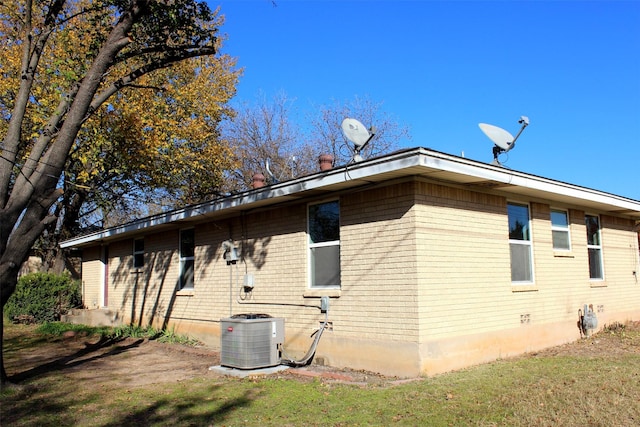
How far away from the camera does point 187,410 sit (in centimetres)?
661

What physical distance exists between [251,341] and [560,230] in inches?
292

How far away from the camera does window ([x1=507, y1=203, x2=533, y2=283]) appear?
10.3 meters

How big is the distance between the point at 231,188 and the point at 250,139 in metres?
3.61

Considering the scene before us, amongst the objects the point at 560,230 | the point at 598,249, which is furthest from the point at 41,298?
the point at 598,249

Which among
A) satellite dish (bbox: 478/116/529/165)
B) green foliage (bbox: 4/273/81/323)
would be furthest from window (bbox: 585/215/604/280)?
green foliage (bbox: 4/273/81/323)

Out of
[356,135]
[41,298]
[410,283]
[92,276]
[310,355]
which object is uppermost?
[356,135]

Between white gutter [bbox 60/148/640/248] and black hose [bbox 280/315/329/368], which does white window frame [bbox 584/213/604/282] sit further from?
black hose [bbox 280/315/329/368]

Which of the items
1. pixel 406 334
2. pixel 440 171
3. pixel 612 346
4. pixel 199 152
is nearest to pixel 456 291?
pixel 406 334

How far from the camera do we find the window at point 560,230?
11609 millimetres

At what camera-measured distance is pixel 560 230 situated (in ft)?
38.8

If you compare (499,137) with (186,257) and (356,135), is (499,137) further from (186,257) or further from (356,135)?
(186,257)

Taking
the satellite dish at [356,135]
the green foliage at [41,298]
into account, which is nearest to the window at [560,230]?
the satellite dish at [356,135]

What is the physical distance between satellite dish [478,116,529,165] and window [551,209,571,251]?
7.65ft

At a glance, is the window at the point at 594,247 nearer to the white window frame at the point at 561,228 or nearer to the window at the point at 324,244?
the white window frame at the point at 561,228
